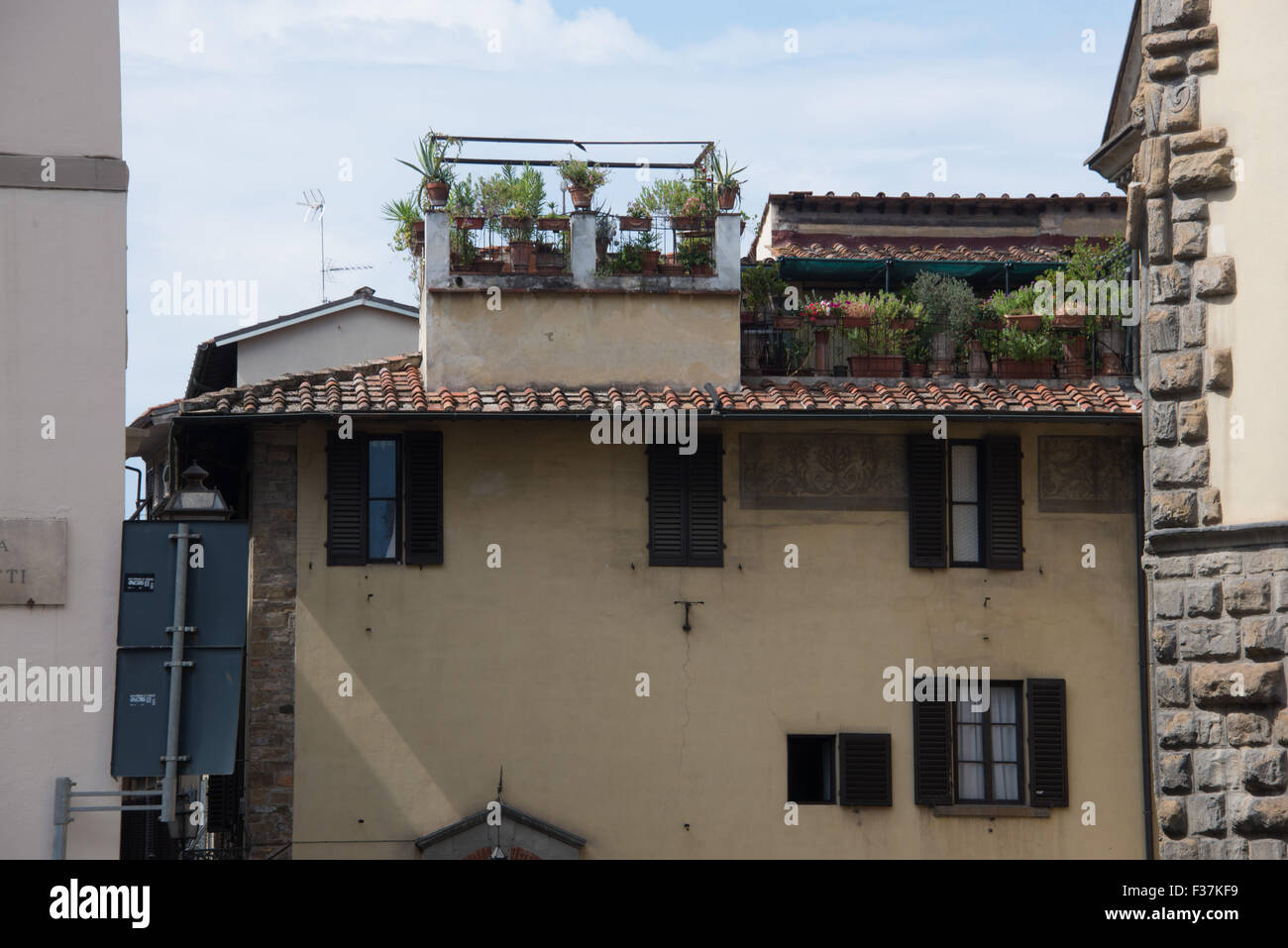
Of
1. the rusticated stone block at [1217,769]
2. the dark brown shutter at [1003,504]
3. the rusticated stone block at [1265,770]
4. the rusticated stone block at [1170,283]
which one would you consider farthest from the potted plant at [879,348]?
the rusticated stone block at [1265,770]

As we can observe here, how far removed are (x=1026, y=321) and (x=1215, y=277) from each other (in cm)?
857

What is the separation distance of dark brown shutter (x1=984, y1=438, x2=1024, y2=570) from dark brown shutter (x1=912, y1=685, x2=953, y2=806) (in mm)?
1608

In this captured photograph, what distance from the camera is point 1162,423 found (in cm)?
947

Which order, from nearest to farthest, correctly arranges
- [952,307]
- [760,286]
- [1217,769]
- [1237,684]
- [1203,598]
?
[1237,684] → [1217,769] → [1203,598] → [952,307] → [760,286]

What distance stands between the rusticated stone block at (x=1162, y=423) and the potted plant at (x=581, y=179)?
890 cm

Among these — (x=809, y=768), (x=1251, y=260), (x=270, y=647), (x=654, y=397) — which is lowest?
(x=809, y=768)

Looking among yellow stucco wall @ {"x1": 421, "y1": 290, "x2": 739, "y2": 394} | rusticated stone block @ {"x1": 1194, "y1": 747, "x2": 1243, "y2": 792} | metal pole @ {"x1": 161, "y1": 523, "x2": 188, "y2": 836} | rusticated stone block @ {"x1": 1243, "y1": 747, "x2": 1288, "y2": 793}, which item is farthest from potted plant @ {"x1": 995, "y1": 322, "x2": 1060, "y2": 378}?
metal pole @ {"x1": 161, "y1": 523, "x2": 188, "y2": 836}

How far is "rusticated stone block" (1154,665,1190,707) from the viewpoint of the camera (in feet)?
30.3

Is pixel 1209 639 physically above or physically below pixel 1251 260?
below

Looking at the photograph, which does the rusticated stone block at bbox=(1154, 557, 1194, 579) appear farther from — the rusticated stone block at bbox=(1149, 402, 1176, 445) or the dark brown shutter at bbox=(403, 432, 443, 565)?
the dark brown shutter at bbox=(403, 432, 443, 565)

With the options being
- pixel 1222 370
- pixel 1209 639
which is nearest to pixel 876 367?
pixel 1222 370

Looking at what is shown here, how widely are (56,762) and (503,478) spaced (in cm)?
825

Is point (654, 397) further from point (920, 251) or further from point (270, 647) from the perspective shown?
point (920, 251)
